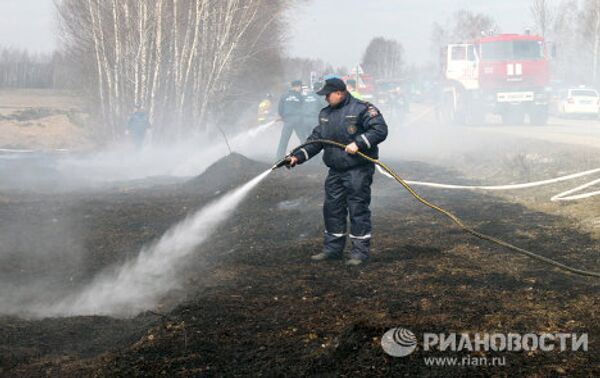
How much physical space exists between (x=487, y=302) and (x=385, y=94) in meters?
31.3

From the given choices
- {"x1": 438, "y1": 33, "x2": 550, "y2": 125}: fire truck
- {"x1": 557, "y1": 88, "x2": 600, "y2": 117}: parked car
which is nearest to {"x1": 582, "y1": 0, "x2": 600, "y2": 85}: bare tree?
{"x1": 557, "y1": 88, "x2": 600, "y2": 117}: parked car

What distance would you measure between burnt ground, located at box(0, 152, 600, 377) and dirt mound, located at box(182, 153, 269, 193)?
3.42m

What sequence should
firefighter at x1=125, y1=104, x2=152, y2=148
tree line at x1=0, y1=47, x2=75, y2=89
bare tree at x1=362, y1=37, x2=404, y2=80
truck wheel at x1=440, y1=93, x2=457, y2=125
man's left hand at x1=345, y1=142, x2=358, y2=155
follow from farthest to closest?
1. bare tree at x1=362, y1=37, x2=404, y2=80
2. tree line at x1=0, y1=47, x2=75, y2=89
3. truck wheel at x1=440, y1=93, x2=457, y2=125
4. firefighter at x1=125, y1=104, x2=152, y2=148
5. man's left hand at x1=345, y1=142, x2=358, y2=155

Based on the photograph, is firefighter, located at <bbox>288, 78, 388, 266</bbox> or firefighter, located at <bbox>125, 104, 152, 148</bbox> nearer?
firefighter, located at <bbox>288, 78, 388, 266</bbox>

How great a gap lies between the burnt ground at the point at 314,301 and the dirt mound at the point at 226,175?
3.42 metres

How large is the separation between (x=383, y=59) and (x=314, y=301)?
108199 millimetres

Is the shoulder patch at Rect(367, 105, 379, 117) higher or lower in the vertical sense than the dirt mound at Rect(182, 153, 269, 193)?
higher

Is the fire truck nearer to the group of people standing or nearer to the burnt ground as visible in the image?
the group of people standing

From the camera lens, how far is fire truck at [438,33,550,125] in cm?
2600

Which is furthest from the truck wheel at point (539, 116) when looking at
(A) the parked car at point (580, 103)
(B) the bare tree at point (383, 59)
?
(B) the bare tree at point (383, 59)

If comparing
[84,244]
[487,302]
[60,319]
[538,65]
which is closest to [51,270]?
[84,244]

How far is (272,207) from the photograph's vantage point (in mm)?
10883

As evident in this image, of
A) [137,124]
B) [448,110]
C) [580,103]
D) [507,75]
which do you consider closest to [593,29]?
[580,103]

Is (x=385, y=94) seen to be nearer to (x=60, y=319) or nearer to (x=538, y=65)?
(x=538, y=65)
